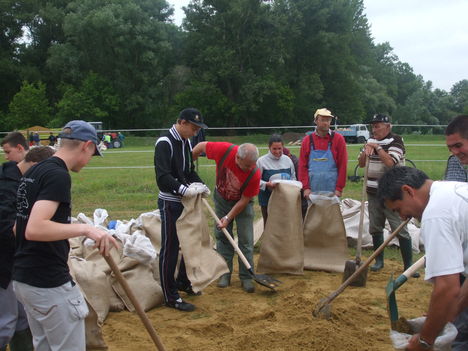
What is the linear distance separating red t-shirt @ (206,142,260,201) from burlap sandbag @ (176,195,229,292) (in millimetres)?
479

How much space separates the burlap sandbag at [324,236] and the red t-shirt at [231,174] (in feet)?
3.89

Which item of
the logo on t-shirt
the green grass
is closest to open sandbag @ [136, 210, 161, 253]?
the logo on t-shirt

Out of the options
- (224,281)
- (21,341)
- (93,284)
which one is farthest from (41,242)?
(224,281)

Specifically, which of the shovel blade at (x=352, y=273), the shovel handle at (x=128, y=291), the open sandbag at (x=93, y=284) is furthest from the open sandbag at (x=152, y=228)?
the shovel handle at (x=128, y=291)

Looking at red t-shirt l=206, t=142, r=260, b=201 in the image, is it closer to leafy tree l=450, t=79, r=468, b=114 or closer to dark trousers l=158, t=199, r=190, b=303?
dark trousers l=158, t=199, r=190, b=303

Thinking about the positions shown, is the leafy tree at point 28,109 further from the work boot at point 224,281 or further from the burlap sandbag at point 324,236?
the work boot at point 224,281

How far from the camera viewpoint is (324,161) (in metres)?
5.67

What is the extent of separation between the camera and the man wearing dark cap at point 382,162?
17.3 ft

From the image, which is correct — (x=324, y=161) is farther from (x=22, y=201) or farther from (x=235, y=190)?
(x=22, y=201)

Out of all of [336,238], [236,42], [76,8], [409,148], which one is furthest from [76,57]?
[336,238]

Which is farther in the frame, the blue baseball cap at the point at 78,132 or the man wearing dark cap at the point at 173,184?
the man wearing dark cap at the point at 173,184

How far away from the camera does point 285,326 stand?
13.3 ft

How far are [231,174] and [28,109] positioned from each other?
40768 millimetres

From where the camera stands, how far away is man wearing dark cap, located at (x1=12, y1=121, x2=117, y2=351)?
229 cm
